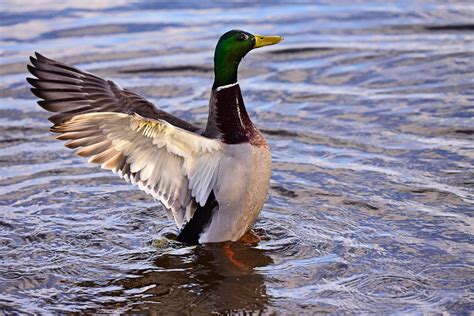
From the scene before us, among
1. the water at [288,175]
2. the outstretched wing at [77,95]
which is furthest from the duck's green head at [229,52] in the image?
the water at [288,175]

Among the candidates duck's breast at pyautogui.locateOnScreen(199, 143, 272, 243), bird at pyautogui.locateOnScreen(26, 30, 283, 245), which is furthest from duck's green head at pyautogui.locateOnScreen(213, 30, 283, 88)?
duck's breast at pyautogui.locateOnScreen(199, 143, 272, 243)

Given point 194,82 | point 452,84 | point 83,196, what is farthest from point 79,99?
point 452,84

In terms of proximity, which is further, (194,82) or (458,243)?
(194,82)

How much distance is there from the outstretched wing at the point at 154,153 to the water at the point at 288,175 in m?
0.41

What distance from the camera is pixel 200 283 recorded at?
22.9 feet

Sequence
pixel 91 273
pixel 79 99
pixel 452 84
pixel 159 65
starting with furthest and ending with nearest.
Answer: pixel 159 65, pixel 452 84, pixel 79 99, pixel 91 273

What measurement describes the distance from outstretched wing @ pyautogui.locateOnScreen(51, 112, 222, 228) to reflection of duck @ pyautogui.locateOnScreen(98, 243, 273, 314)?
39cm

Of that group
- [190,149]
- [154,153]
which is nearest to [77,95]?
[154,153]

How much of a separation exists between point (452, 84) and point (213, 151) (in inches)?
168

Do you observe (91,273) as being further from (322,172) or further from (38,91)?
(322,172)

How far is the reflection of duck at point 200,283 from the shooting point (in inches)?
260

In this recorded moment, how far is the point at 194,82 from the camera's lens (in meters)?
11.3

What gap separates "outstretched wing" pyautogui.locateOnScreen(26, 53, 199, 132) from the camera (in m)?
7.50

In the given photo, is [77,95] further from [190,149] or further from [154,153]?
[190,149]
